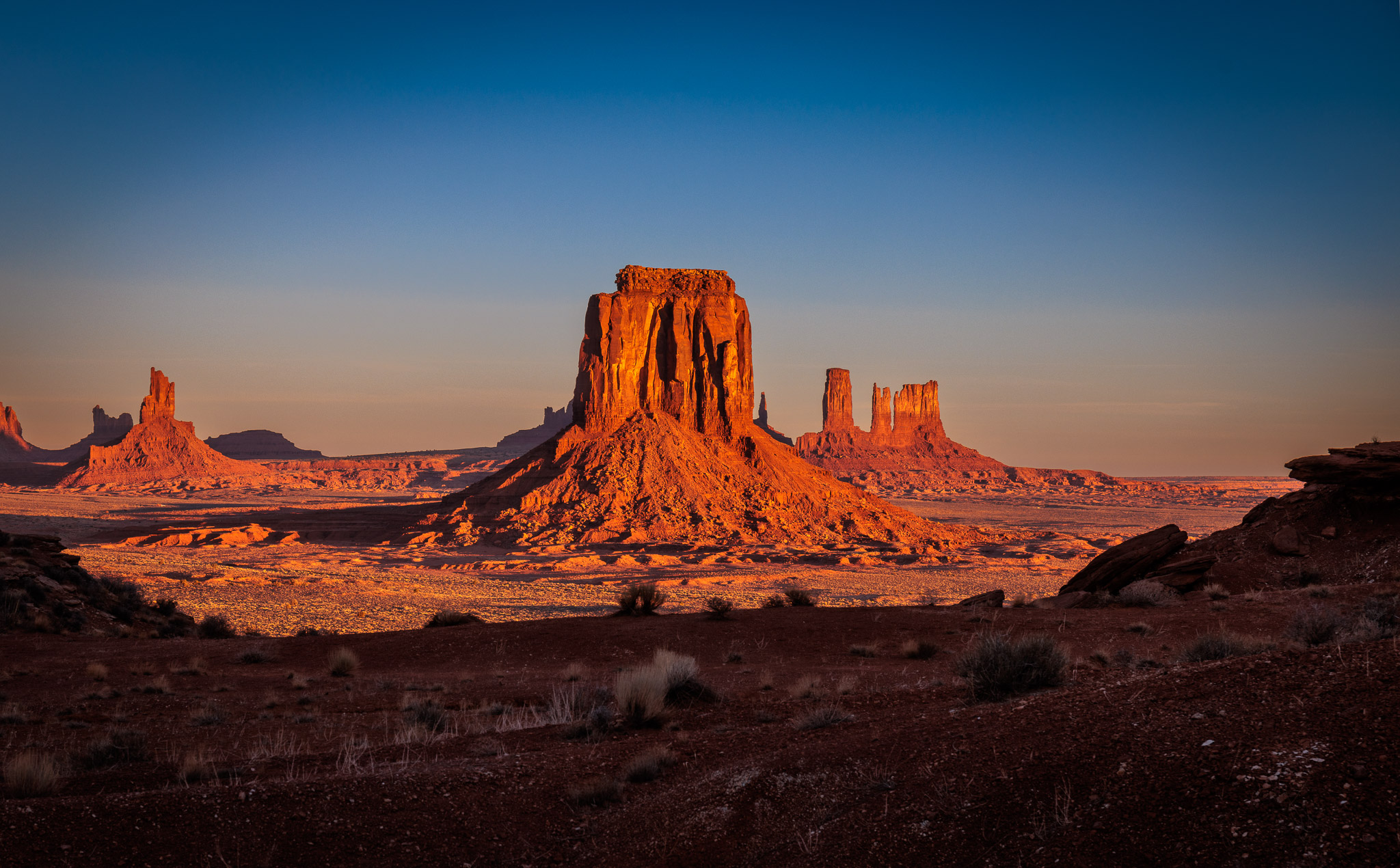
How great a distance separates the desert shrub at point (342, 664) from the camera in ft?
53.8

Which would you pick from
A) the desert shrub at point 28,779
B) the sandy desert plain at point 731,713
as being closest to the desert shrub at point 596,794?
the sandy desert plain at point 731,713

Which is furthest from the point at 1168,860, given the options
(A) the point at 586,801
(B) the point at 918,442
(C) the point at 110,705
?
(B) the point at 918,442

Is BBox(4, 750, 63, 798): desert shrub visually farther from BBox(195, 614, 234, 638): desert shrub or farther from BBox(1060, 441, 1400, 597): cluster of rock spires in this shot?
BBox(1060, 441, 1400, 597): cluster of rock spires

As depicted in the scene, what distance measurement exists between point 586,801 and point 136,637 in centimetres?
1844

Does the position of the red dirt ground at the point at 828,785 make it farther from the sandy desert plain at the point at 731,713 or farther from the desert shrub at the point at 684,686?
the desert shrub at the point at 684,686

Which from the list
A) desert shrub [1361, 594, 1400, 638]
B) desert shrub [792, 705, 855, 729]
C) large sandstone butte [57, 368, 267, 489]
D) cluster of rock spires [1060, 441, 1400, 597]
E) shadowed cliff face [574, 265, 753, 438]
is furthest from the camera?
large sandstone butte [57, 368, 267, 489]

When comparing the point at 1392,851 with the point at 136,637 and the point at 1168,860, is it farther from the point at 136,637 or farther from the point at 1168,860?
the point at 136,637

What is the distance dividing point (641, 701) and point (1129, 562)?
1770 centimetres

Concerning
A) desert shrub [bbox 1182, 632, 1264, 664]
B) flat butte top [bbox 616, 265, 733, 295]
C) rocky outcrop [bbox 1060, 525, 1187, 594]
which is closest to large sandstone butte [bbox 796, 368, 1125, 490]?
flat butte top [bbox 616, 265, 733, 295]

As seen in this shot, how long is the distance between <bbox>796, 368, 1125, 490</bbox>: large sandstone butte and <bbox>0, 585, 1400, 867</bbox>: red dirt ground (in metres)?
155

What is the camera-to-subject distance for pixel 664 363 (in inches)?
3145

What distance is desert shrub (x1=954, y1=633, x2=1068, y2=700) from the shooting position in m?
9.17

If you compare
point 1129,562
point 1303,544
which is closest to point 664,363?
point 1129,562

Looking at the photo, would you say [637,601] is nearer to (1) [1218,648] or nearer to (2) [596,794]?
(1) [1218,648]
